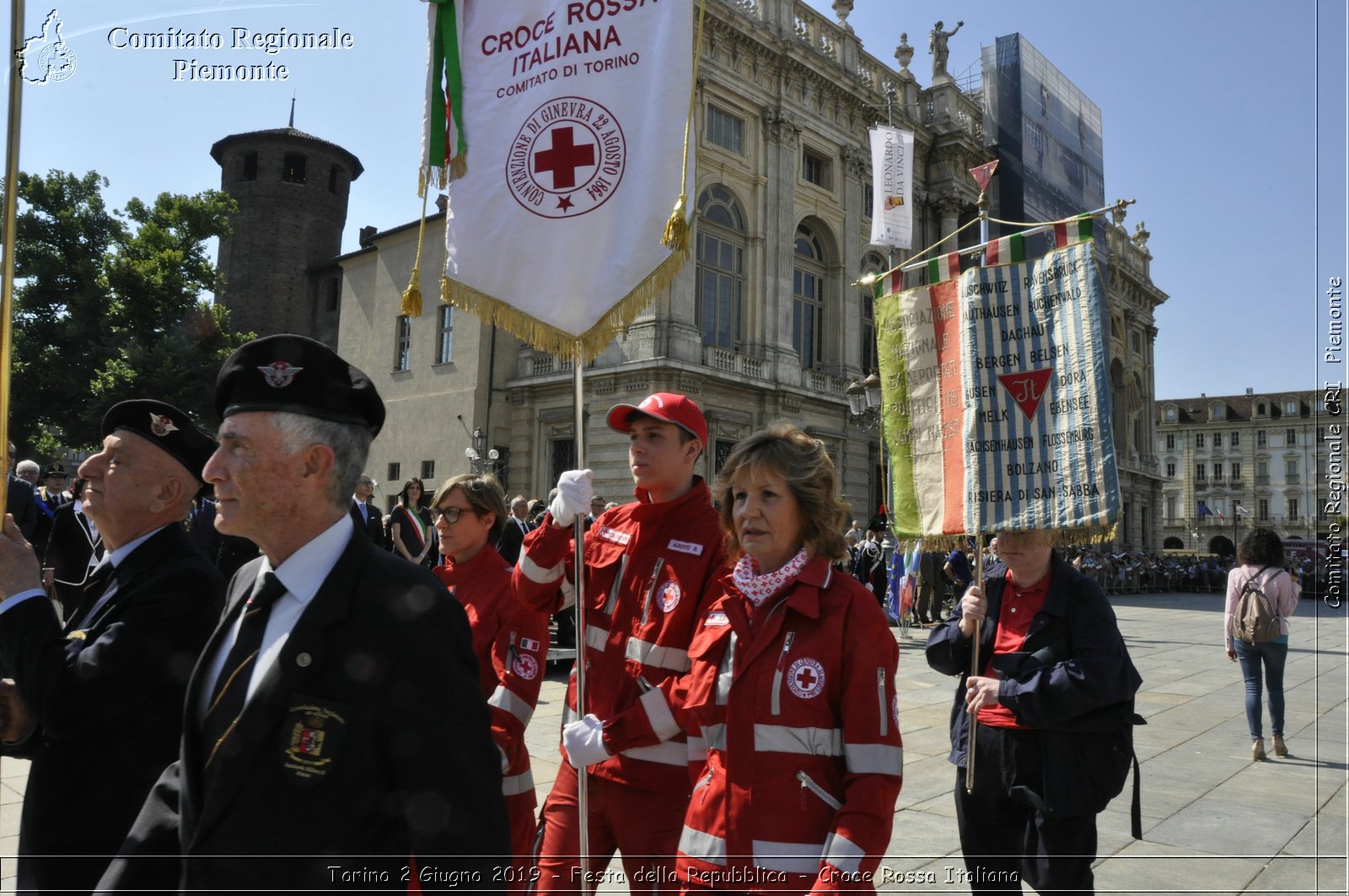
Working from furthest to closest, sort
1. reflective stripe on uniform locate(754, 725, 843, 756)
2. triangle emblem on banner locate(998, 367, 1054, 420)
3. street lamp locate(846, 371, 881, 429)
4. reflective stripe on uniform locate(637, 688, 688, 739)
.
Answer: street lamp locate(846, 371, 881, 429)
triangle emblem on banner locate(998, 367, 1054, 420)
reflective stripe on uniform locate(637, 688, 688, 739)
reflective stripe on uniform locate(754, 725, 843, 756)

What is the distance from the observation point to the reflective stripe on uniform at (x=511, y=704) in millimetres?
3459

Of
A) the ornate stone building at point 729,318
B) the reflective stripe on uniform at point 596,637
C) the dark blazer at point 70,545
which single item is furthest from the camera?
the ornate stone building at point 729,318

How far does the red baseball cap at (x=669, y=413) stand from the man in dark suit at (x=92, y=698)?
1.51 meters

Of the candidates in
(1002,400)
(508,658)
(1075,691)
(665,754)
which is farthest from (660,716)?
(1002,400)

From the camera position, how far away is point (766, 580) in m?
2.64

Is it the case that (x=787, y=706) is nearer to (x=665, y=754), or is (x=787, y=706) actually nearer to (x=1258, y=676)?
(x=665, y=754)

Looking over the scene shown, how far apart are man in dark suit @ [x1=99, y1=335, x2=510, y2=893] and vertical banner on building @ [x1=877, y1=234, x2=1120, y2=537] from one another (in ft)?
8.93

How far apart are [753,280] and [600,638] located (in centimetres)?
2627

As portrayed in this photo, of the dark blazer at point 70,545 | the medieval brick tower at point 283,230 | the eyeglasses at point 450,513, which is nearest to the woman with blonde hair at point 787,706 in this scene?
the eyeglasses at point 450,513

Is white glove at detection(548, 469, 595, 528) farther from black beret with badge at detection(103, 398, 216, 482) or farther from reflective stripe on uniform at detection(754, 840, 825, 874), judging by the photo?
reflective stripe on uniform at detection(754, 840, 825, 874)

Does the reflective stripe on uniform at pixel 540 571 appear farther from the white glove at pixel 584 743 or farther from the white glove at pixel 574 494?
the white glove at pixel 584 743

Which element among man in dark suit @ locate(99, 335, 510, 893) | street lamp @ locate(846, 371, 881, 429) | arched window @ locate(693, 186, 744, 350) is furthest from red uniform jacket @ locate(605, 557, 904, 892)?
arched window @ locate(693, 186, 744, 350)

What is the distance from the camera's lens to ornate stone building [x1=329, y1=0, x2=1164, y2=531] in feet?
86.2

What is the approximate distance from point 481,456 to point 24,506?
17372 millimetres
